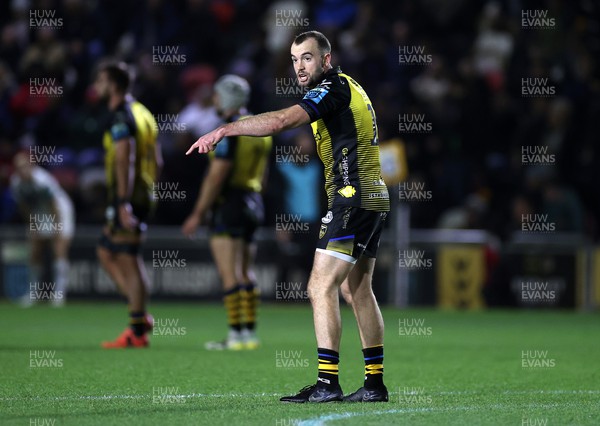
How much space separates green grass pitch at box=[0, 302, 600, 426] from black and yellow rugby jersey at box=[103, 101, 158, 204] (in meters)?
1.62

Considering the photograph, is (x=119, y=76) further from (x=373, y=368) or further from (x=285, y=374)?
(x=373, y=368)

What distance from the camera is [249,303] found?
43.1ft

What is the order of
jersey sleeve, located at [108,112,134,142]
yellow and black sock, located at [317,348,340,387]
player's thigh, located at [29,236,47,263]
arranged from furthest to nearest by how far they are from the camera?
player's thigh, located at [29,236,47,263]
jersey sleeve, located at [108,112,134,142]
yellow and black sock, located at [317,348,340,387]

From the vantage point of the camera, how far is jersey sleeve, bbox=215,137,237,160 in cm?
1266

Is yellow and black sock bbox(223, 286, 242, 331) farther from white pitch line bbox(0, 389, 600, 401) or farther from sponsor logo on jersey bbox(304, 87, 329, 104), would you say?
sponsor logo on jersey bbox(304, 87, 329, 104)

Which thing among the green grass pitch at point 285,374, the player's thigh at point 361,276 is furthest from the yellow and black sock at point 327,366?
the player's thigh at point 361,276

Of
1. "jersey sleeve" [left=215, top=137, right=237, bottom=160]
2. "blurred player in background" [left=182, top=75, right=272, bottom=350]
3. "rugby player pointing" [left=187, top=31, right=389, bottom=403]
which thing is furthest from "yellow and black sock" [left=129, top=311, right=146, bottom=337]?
"rugby player pointing" [left=187, top=31, right=389, bottom=403]

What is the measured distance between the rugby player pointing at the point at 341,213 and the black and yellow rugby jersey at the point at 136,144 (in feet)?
14.9

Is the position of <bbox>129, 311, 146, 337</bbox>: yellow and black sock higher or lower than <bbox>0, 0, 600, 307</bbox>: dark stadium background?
lower

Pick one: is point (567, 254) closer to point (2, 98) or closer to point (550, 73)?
point (550, 73)

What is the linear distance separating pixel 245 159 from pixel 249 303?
1505 millimetres

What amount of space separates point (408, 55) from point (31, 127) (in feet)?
23.0

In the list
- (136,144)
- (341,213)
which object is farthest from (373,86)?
(341,213)

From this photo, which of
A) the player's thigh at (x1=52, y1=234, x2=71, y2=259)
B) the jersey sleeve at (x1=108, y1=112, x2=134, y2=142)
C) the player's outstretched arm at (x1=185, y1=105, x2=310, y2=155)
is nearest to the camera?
the player's outstretched arm at (x1=185, y1=105, x2=310, y2=155)
